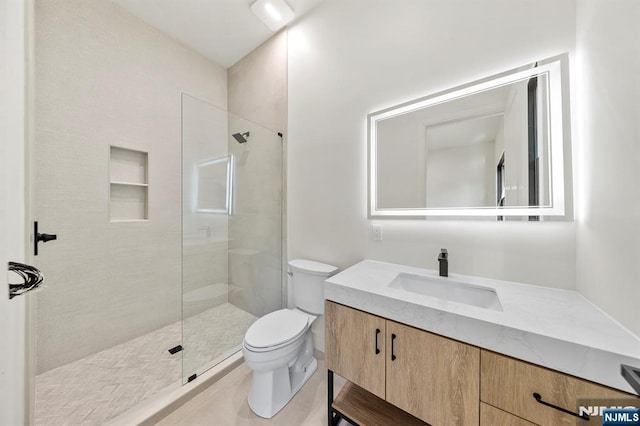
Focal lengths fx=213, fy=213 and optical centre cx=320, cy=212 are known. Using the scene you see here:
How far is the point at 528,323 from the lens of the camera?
0.72 metres

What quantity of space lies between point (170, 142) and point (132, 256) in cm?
118

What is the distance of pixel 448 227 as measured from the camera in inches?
49.7

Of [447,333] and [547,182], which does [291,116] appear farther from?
[447,333]

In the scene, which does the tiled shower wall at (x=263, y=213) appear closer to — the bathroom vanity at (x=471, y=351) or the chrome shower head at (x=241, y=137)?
the chrome shower head at (x=241, y=137)

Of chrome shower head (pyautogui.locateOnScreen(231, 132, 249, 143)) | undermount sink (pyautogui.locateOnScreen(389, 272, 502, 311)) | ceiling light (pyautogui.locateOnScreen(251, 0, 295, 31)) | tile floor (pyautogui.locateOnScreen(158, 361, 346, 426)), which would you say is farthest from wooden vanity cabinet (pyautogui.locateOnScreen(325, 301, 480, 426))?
ceiling light (pyautogui.locateOnScreen(251, 0, 295, 31))

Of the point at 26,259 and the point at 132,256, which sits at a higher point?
the point at 26,259

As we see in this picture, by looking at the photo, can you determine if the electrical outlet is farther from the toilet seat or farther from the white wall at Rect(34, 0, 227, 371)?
the white wall at Rect(34, 0, 227, 371)

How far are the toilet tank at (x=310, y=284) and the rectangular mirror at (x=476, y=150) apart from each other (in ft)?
1.94

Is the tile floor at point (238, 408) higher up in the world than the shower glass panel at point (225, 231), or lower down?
lower down

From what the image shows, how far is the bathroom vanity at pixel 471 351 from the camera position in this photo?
622mm

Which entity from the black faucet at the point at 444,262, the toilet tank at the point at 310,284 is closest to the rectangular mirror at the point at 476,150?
the black faucet at the point at 444,262

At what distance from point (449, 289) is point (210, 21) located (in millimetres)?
2958

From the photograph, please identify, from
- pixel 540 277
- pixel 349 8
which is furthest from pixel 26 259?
pixel 349 8

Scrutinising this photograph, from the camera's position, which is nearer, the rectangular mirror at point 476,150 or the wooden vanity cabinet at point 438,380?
the wooden vanity cabinet at point 438,380
